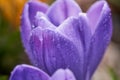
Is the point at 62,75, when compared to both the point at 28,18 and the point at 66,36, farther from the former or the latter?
the point at 28,18

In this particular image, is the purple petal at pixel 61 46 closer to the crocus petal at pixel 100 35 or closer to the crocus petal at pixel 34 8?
the crocus petal at pixel 100 35

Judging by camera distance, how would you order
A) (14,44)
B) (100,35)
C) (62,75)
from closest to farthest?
1. (62,75)
2. (100,35)
3. (14,44)

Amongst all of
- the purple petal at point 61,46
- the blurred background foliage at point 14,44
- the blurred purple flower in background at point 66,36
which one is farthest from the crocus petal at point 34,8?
the blurred background foliage at point 14,44

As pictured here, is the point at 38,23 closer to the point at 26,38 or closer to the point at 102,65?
the point at 26,38

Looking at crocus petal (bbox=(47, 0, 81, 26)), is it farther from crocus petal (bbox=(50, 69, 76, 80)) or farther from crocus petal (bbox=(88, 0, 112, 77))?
crocus petal (bbox=(50, 69, 76, 80))

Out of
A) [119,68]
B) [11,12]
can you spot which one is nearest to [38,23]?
[119,68]

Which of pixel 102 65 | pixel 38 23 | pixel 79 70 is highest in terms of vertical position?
pixel 38 23

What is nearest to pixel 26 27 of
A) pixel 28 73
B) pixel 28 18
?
pixel 28 18
